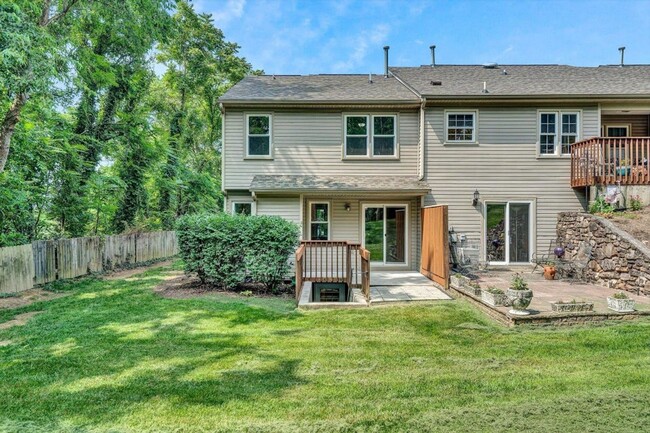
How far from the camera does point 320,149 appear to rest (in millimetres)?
10914

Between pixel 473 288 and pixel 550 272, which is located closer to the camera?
pixel 473 288

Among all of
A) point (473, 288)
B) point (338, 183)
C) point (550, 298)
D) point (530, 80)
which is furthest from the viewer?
point (530, 80)

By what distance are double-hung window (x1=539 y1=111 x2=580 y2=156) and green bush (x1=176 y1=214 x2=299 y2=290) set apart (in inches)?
336

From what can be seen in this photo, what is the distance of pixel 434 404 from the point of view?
3.31 meters

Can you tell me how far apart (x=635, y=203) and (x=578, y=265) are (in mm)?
2571

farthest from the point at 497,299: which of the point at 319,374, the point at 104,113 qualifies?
the point at 104,113

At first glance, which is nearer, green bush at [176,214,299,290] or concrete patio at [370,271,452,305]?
concrete patio at [370,271,452,305]

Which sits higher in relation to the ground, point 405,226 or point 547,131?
point 547,131

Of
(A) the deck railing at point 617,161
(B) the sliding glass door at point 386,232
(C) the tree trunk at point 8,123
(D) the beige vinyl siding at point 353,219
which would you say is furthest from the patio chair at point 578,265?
(C) the tree trunk at point 8,123

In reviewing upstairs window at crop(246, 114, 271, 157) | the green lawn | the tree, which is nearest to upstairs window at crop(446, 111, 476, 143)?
upstairs window at crop(246, 114, 271, 157)

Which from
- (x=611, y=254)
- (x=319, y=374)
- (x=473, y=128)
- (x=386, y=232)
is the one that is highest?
(x=473, y=128)

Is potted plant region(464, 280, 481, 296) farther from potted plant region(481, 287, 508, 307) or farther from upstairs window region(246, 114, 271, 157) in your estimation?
upstairs window region(246, 114, 271, 157)

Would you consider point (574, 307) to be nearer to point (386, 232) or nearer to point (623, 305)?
point (623, 305)

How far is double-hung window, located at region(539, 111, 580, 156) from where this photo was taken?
1043 cm
